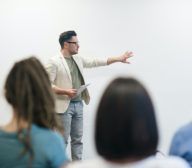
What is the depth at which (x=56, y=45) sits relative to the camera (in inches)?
147

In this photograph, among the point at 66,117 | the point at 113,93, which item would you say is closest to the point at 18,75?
the point at 113,93

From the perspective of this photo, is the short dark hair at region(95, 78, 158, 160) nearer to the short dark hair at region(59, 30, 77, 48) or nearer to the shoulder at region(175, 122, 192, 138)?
the shoulder at region(175, 122, 192, 138)

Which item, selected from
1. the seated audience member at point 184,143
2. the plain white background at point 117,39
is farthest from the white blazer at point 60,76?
the seated audience member at point 184,143

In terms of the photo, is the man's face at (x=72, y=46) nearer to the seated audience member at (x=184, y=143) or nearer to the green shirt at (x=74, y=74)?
the green shirt at (x=74, y=74)

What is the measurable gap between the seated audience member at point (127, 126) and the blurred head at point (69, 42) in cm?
249

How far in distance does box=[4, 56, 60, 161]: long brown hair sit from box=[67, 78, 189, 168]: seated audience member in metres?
0.35

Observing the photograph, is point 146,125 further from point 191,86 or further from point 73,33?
point 191,86

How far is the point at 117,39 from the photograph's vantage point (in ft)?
12.4

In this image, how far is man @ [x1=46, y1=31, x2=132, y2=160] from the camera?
3.29 m

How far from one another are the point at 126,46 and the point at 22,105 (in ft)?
8.79

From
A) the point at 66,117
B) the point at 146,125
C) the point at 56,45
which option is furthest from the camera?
the point at 56,45

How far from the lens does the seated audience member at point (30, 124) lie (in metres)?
1.18

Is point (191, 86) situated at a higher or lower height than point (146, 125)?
lower

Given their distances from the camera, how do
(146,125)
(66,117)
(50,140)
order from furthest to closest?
(66,117), (50,140), (146,125)
